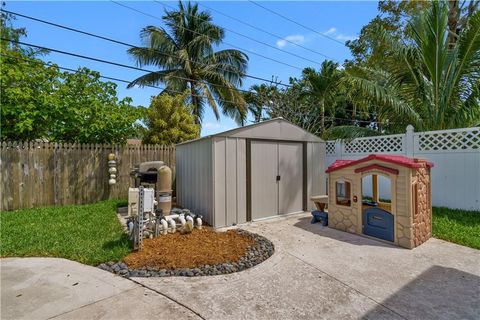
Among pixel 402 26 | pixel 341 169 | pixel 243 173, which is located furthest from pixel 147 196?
pixel 402 26

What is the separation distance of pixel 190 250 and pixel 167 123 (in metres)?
6.97

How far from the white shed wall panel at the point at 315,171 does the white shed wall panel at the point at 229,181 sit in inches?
78.8

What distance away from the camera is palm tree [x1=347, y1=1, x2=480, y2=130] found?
21.1ft

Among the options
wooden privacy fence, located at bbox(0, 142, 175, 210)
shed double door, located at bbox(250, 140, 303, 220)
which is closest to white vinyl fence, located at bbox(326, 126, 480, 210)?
shed double door, located at bbox(250, 140, 303, 220)

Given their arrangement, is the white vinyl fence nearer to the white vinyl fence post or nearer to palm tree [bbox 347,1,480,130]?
the white vinyl fence post

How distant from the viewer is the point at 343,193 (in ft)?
16.7

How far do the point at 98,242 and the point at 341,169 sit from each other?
4.51 metres

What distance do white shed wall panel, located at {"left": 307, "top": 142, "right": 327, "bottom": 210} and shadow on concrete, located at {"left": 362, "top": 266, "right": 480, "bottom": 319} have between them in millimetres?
3576

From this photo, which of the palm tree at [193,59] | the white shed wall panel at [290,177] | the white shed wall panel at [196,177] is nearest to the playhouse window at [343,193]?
the white shed wall panel at [290,177]

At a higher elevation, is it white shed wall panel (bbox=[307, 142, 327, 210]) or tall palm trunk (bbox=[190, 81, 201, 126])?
tall palm trunk (bbox=[190, 81, 201, 126])

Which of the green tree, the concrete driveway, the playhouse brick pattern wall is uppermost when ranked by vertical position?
the green tree

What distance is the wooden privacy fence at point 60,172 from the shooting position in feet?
22.0

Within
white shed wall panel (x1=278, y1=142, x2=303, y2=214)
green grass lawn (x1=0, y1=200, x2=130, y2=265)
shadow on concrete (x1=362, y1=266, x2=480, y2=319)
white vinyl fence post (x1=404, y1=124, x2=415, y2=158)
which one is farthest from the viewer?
white vinyl fence post (x1=404, y1=124, x2=415, y2=158)

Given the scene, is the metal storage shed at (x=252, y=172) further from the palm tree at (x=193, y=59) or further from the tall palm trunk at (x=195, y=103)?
the palm tree at (x=193, y=59)
